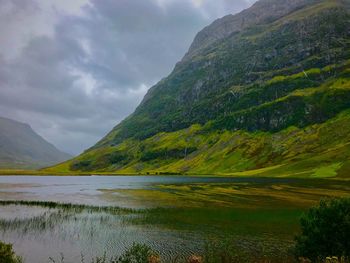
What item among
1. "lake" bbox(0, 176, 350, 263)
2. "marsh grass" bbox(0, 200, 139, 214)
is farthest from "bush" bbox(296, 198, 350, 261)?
"marsh grass" bbox(0, 200, 139, 214)

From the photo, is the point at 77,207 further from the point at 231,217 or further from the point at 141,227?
the point at 231,217

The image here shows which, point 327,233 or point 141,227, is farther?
point 141,227

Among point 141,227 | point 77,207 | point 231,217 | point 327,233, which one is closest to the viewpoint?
point 327,233

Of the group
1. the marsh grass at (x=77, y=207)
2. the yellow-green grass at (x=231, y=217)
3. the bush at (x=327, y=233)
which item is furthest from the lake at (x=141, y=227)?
the bush at (x=327, y=233)

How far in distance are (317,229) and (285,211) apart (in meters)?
43.2

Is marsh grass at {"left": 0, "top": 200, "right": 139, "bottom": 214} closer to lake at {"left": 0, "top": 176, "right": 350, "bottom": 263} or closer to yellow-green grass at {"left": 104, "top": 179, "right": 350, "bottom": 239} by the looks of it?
lake at {"left": 0, "top": 176, "right": 350, "bottom": 263}

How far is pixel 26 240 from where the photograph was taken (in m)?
51.5

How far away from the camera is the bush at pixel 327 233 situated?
120 ft

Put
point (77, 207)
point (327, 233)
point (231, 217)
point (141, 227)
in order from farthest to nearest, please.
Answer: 1. point (77, 207)
2. point (231, 217)
3. point (141, 227)
4. point (327, 233)

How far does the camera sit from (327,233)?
37250mm

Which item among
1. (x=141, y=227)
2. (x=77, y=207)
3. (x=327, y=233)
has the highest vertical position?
(x=327, y=233)

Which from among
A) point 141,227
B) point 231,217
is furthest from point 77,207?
point 231,217

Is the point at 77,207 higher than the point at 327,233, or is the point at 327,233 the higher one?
the point at 327,233

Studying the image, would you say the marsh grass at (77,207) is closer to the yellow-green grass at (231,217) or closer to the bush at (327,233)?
the yellow-green grass at (231,217)
